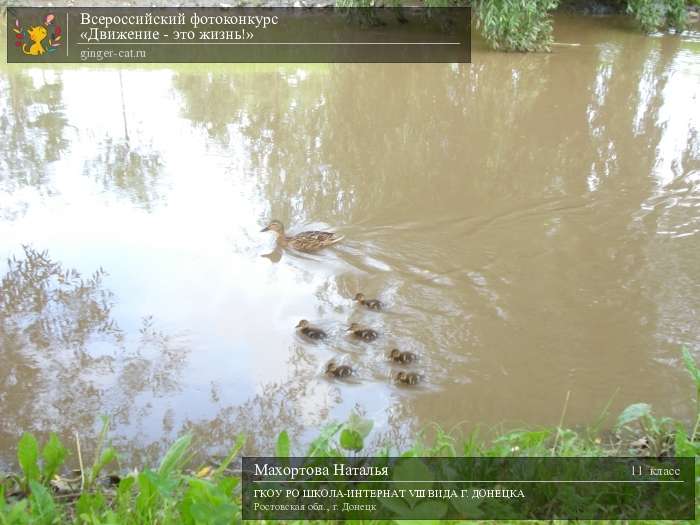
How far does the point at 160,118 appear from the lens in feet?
31.6

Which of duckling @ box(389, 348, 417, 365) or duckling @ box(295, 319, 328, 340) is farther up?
duckling @ box(295, 319, 328, 340)

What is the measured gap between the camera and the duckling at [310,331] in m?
5.11

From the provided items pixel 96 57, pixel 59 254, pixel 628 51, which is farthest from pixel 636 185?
pixel 96 57

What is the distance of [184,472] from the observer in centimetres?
381

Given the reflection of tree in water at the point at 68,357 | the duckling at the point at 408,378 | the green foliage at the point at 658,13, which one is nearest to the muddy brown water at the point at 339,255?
the reflection of tree in water at the point at 68,357

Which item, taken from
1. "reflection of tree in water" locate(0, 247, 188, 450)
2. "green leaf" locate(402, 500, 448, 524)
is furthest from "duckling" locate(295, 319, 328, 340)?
"green leaf" locate(402, 500, 448, 524)

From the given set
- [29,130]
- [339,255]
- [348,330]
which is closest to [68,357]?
[348,330]

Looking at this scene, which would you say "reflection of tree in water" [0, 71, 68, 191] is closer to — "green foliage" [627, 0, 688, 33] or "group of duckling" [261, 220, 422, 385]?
"group of duckling" [261, 220, 422, 385]

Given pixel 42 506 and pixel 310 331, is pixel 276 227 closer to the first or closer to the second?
pixel 310 331

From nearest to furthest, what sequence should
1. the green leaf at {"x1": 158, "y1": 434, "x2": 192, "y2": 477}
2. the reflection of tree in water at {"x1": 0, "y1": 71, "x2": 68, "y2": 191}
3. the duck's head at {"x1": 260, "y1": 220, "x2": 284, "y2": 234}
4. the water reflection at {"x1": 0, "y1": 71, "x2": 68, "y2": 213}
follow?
the green leaf at {"x1": 158, "y1": 434, "x2": 192, "y2": 477}
the duck's head at {"x1": 260, "y1": 220, "x2": 284, "y2": 234}
the water reflection at {"x1": 0, "y1": 71, "x2": 68, "y2": 213}
the reflection of tree in water at {"x1": 0, "y1": 71, "x2": 68, "y2": 191}

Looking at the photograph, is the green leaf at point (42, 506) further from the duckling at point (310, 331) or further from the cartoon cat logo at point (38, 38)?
the cartoon cat logo at point (38, 38)

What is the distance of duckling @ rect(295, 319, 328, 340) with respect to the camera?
16.8ft
